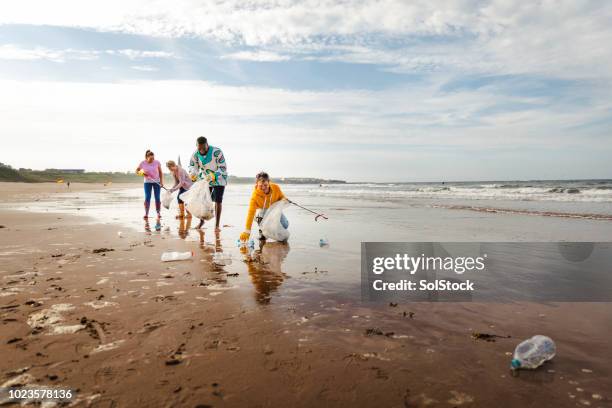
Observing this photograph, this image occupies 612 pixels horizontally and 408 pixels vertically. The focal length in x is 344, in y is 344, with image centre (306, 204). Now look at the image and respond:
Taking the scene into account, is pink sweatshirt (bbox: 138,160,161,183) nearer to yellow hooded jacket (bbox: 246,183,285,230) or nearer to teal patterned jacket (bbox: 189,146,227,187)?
teal patterned jacket (bbox: 189,146,227,187)

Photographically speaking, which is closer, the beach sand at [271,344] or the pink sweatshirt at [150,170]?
the beach sand at [271,344]

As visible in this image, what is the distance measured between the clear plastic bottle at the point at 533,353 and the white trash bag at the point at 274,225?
4919 mm

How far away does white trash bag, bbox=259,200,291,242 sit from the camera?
6852 millimetres

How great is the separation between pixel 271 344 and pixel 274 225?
173 inches

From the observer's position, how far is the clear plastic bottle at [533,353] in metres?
2.21

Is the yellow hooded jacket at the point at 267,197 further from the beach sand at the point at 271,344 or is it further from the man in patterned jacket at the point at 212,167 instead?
the beach sand at the point at 271,344

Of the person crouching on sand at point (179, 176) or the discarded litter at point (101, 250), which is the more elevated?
the person crouching on sand at point (179, 176)

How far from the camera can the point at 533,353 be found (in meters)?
2.31

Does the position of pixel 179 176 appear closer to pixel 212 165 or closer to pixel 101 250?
pixel 212 165

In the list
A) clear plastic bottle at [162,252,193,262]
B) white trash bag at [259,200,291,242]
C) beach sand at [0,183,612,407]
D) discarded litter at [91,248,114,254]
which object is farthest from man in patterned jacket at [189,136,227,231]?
beach sand at [0,183,612,407]

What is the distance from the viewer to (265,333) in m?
2.68

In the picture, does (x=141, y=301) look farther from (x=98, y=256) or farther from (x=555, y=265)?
(x=555, y=265)

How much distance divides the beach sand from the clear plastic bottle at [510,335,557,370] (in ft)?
0.19

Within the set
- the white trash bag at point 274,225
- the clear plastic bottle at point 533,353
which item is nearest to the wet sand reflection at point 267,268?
the white trash bag at point 274,225
